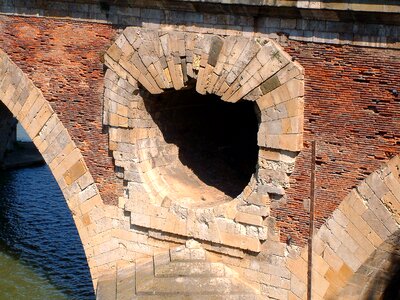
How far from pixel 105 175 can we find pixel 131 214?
0.60m

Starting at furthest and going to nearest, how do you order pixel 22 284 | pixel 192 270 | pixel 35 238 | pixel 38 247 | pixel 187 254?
pixel 35 238 < pixel 38 247 < pixel 22 284 < pixel 187 254 < pixel 192 270

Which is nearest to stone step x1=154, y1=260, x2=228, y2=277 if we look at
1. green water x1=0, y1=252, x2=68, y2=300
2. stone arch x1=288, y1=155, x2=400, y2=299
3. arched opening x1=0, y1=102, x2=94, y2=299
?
stone arch x1=288, y1=155, x2=400, y2=299

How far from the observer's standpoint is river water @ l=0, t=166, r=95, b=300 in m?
11.3

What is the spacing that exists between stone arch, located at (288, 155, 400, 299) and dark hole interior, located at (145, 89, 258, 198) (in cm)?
158

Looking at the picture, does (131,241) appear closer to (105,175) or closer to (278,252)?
(105,175)

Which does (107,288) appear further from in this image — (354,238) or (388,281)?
(388,281)

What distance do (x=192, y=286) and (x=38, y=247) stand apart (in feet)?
17.3

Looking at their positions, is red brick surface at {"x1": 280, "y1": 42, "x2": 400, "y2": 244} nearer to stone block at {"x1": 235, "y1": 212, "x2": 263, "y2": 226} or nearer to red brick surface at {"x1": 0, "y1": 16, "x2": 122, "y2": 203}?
stone block at {"x1": 235, "y1": 212, "x2": 263, "y2": 226}

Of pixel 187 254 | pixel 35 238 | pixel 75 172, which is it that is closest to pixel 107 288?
pixel 187 254

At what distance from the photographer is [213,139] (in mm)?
10391

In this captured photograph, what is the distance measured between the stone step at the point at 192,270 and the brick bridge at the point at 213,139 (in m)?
0.01

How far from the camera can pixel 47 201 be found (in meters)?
15.3

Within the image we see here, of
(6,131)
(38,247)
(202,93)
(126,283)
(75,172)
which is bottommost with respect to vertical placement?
(38,247)

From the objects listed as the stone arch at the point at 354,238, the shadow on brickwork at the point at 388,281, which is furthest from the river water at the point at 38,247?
the shadow on brickwork at the point at 388,281
